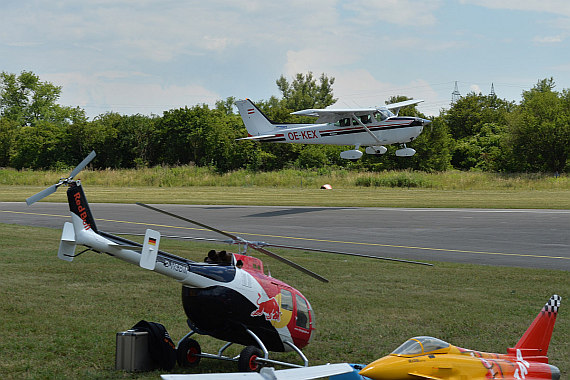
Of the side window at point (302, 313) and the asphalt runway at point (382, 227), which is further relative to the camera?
the asphalt runway at point (382, 227)

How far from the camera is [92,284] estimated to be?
14125mm

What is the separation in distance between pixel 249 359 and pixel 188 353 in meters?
1.19

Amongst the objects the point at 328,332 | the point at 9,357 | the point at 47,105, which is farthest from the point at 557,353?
the point at 47,105

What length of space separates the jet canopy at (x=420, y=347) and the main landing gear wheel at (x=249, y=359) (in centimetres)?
195

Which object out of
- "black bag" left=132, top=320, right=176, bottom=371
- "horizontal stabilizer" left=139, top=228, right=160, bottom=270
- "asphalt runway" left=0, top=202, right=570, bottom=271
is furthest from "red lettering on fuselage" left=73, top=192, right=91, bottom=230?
"asphalt runway" left=0, top=202, right=570, bottom=271

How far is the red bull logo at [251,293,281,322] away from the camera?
7.73 meters

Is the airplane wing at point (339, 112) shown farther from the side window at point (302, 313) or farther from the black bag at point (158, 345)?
the black bag at point (158, 345)

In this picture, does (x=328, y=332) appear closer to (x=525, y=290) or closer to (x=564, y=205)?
(x=525, y=290)

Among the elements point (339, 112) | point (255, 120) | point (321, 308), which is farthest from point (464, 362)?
point (255, 120)

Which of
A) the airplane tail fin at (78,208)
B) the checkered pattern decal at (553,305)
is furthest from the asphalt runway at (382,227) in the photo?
the airplane tail fin at (78,208)

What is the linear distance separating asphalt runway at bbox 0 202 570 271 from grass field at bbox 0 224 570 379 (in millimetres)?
2715

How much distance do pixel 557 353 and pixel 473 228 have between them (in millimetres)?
17650

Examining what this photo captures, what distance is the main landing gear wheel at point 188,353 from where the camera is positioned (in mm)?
8273

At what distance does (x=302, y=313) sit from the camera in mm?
8406
